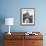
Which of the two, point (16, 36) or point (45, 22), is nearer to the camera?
point (16, 36)

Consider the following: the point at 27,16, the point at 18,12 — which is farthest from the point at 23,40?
the point at 18,12

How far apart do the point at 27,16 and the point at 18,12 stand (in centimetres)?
34

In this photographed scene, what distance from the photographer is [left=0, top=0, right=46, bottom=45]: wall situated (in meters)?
4.60

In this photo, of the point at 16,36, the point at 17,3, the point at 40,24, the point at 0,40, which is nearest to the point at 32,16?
the point at 40,24

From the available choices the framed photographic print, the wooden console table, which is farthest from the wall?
the wooden console table

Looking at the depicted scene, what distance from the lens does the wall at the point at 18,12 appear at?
4.60 m

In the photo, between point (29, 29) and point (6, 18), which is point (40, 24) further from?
point (6, 18)

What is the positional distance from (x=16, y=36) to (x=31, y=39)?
18.4 inches

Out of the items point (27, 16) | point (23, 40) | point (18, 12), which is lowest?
point (23, 40)

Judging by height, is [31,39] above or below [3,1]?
below

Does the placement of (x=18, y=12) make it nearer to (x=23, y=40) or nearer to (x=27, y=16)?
(x=27, y=16)

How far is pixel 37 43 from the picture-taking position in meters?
4.04

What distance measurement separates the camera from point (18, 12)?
15.1 ft

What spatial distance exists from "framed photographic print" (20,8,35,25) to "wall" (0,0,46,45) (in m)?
0.11
